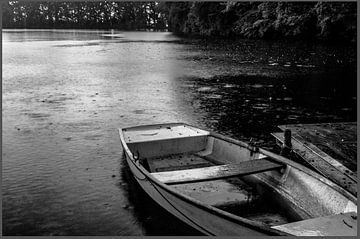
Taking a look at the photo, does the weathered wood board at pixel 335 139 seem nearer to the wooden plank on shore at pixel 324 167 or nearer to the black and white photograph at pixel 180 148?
the black and white photograph at pixel 180 148

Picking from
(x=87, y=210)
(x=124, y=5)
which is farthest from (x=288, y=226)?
(x=124, y=5)

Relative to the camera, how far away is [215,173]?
362 inches

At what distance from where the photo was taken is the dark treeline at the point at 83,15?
14725 centimetres

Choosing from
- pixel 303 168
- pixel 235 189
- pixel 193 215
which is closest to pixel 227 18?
pixel 235 189

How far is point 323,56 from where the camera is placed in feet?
132

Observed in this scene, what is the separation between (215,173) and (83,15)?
15277cm

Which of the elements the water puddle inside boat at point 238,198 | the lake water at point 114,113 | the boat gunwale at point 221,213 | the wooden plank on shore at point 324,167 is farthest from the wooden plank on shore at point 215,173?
the wooden plank on shore at point 324,167

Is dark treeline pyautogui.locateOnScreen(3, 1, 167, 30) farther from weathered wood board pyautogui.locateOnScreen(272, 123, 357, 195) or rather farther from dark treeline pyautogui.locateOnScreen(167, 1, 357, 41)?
weathered wood board pyautogui.locateOnScreen(272, 123, 357, 195)

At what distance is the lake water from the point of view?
31.5 feet

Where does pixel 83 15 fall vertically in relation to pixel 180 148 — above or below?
above

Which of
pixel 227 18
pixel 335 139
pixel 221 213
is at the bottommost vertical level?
pixel 221 213

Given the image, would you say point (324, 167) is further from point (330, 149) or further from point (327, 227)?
point (327, 227)

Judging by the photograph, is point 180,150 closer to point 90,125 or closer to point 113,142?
point 113,142

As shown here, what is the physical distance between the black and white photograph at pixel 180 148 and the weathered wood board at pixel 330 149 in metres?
0.05
